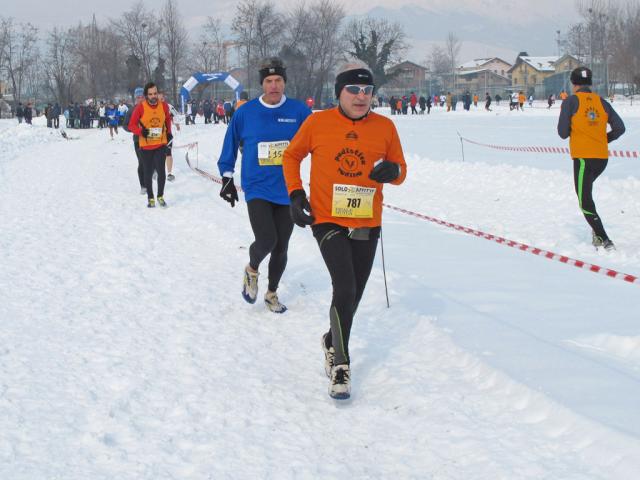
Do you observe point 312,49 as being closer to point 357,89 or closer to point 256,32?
point 256,32

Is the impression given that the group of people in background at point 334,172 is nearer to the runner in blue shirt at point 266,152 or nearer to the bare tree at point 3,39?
the runner in blue shirt at point 266,152

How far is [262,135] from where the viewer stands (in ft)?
17.9

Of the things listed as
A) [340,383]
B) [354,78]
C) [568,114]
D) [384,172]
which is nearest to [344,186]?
[384,172]

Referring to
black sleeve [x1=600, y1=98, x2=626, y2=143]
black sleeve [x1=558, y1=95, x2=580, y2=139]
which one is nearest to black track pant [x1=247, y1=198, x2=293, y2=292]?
black sleeve [x1=558, y1=95, x2=580, y2=139]

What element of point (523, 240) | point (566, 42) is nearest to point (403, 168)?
point (523, 240)

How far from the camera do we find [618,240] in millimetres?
8469

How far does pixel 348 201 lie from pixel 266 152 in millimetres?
1620

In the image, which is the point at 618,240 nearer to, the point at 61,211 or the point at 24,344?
the point at 24,344

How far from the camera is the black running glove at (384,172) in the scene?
3893mm

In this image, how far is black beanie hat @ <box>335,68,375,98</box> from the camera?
399cm

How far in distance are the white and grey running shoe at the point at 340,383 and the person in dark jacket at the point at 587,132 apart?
15.9 ft

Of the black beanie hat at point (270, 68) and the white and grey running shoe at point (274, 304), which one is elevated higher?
the black beanie hat at point (270, 68)

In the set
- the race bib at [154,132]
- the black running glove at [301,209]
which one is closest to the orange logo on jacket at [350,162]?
the black running glove at [301,209]

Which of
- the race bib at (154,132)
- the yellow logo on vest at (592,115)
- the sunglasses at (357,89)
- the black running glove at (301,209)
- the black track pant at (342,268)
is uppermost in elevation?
the sunglasses at (357,89)
